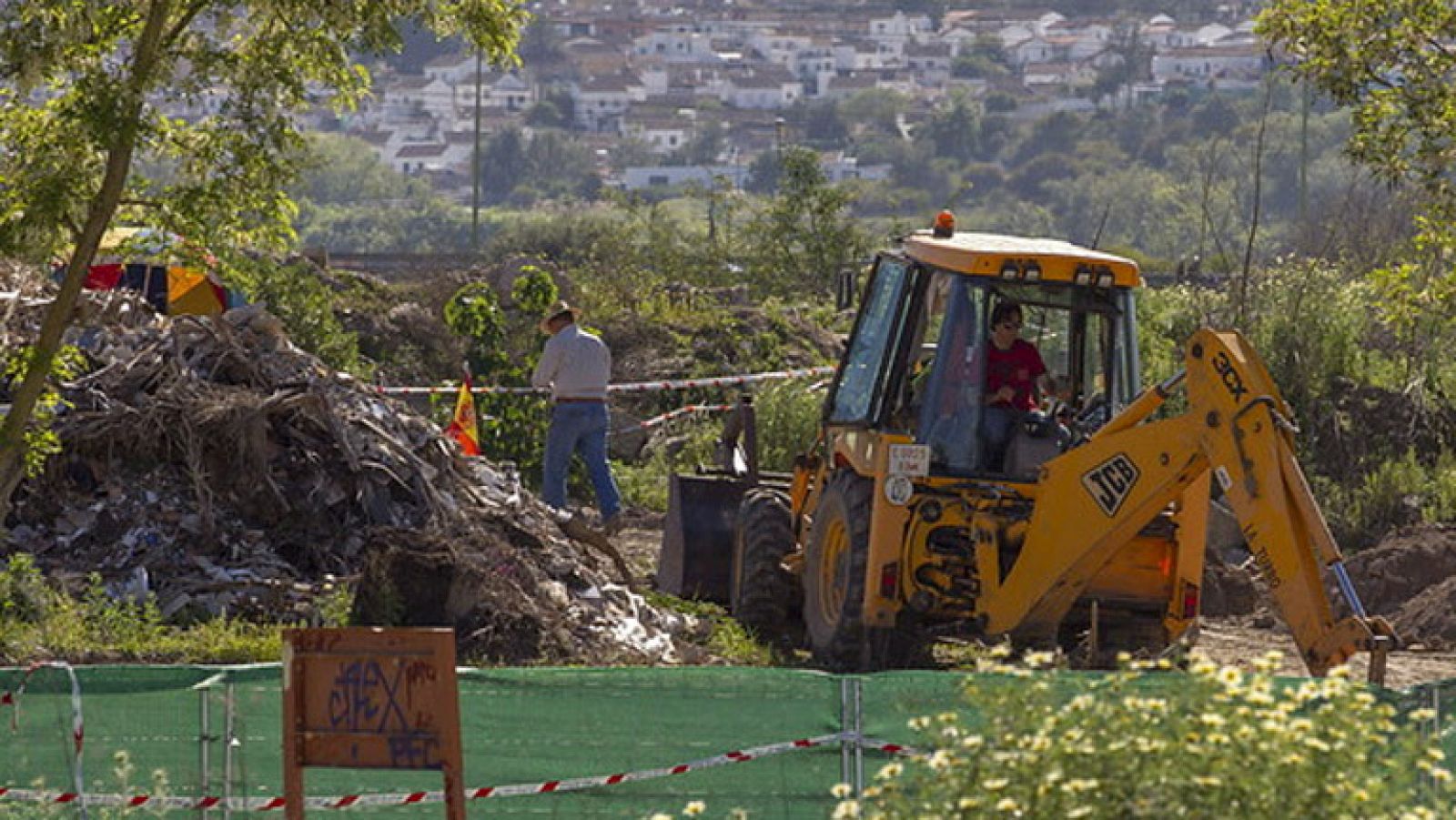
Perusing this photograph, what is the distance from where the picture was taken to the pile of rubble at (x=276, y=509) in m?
14.6

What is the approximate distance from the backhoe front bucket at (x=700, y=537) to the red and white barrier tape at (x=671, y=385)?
6.34m

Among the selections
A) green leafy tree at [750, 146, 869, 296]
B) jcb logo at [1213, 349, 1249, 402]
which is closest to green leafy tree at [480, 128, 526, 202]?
green leafy tree at [750, 146, 869, 296]

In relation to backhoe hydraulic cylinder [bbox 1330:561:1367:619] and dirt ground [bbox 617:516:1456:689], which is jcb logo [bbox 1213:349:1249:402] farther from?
dirt ground [bbox 617:516:1456:689]

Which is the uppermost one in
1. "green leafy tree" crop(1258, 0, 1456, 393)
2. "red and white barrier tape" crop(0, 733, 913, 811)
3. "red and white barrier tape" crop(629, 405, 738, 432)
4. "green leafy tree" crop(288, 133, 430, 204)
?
"green leafy tree" crop(1258, 0, 1456, 393)

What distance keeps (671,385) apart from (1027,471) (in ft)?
39.4

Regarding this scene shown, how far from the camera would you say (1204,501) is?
13688mm

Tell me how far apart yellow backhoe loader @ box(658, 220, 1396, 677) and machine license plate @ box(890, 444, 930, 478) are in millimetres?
10

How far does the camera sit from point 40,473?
15961mm

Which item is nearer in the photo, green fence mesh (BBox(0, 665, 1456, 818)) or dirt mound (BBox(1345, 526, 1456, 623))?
green fence mesh (BBox(0, 665, 1456, 818))

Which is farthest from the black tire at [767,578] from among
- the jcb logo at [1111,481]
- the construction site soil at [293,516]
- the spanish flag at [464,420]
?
the spanish flag at [464,420]

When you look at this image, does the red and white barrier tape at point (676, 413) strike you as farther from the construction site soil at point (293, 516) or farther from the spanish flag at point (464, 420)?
the construction site soil at point (293, 516)

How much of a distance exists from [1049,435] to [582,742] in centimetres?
503

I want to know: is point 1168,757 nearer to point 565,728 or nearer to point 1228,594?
point 565,728

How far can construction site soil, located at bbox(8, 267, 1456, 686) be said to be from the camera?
14.5 meters
